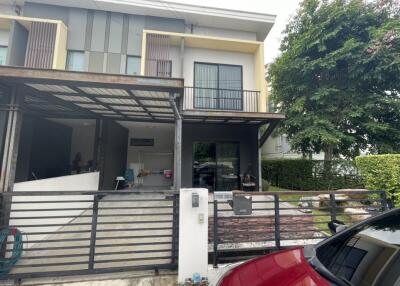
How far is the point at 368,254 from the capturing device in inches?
59.9

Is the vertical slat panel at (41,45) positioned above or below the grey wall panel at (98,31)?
below

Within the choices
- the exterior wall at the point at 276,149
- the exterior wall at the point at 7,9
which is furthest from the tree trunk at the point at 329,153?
the exterior wall at the point at 7,9

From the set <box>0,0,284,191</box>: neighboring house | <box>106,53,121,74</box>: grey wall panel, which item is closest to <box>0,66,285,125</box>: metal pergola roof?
<box>0,0,284,191</box>: neighboring house

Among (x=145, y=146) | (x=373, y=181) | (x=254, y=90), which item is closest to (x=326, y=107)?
(x=254, y=90)

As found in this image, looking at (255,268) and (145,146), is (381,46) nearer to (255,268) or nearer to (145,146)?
(255,268)

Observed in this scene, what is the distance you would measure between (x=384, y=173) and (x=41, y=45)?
1187 cm

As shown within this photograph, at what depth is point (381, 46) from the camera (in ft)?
24.4

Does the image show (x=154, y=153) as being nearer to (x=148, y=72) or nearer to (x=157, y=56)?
(x=148, y=72)

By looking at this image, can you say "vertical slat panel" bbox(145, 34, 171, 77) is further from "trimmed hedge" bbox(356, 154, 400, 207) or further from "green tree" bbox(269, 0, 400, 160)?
"trimmed hedge" bbox(356, 154, 400, 207)

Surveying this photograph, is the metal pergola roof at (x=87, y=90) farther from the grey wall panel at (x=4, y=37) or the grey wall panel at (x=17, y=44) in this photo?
the grey wall panel at (x=4, y=37)

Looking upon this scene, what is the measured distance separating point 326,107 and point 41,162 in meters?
11.5

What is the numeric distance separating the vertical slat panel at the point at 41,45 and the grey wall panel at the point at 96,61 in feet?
4.07

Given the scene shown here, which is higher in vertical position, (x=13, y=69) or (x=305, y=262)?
(x=13, y=69)

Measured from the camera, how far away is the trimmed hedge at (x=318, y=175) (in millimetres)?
8328
